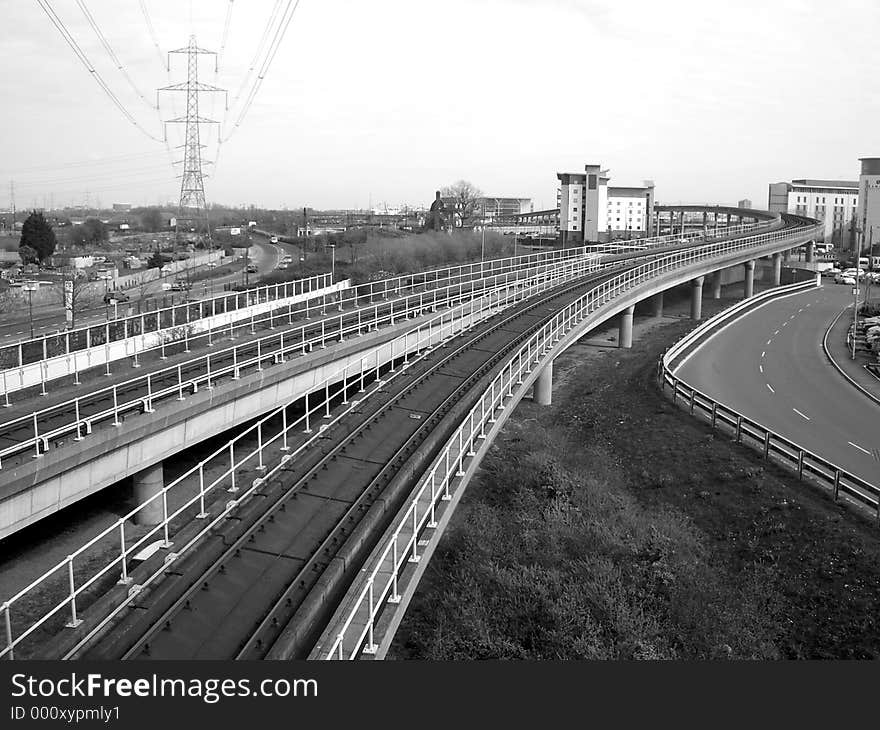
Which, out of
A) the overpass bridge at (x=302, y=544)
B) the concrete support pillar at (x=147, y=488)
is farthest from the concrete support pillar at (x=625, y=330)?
the concrete support pillar at (x=147, y=488)

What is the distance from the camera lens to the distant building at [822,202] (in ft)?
372

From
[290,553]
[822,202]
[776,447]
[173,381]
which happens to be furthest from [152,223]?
[290,553]


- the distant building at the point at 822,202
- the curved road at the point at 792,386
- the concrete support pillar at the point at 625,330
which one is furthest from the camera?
the distant building at the point at 822,202

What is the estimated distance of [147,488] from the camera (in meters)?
17.1

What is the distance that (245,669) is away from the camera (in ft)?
18.9

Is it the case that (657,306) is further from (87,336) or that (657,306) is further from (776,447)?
(87,336)

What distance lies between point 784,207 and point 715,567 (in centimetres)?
11729

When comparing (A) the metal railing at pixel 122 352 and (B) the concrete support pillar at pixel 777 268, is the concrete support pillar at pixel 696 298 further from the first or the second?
(A) the metal railing at pixel 122 352

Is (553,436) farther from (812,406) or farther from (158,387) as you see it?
(158,387)

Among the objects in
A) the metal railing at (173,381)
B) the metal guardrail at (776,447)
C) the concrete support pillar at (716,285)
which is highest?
the concrete support pillar at (716,285)

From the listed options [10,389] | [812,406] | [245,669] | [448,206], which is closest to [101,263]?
[448,206]

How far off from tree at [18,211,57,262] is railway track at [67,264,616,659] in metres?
52.0

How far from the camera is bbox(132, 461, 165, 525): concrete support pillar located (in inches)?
667

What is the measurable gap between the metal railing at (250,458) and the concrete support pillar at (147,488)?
0.14 metres
